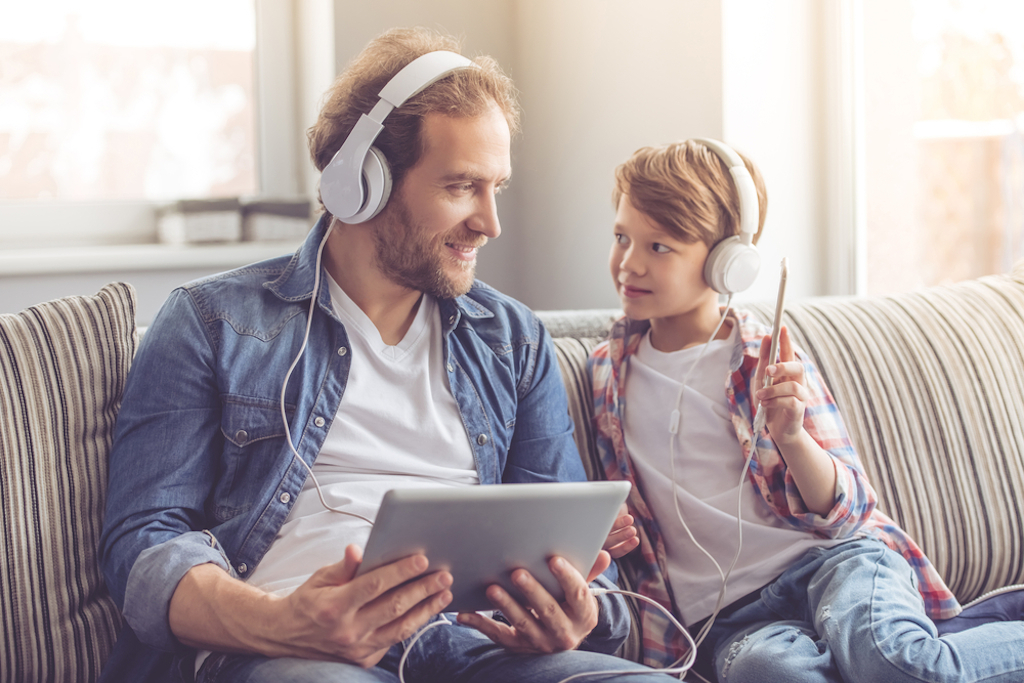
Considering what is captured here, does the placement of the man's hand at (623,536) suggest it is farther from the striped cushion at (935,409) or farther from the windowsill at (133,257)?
the windowsill at (133,257)

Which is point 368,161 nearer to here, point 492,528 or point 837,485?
point 492,528

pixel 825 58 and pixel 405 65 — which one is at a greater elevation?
pixel 825 58

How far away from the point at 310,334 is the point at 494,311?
0.26 m

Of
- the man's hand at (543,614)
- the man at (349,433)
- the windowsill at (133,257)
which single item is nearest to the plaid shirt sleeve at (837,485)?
the man at (349,433)

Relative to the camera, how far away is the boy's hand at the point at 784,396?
113cm

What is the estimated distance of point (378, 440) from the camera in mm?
1078

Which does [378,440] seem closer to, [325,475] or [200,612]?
[325,475]

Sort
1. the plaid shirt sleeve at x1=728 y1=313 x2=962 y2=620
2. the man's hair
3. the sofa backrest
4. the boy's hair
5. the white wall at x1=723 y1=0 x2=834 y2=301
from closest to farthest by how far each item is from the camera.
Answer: the man's hair < the plaid shirt sleeve at x1=728 y1=313 x2=962 y2=620 < the boy's hair < the sofa backrest < the white wall at x1=723 y1=0 x2=834 y2=301

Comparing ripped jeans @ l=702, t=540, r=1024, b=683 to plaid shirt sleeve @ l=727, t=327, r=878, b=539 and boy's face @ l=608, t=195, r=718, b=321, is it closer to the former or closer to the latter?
plaid shirt sleeve @ l=727, t=327, r=878, b=539

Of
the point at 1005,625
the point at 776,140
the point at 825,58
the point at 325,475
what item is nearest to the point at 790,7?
the point at 825,58

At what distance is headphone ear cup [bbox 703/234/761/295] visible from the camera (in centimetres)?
129

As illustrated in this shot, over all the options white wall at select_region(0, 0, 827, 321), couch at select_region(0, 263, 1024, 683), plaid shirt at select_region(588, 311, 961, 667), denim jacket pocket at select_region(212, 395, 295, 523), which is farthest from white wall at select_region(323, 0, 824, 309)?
denim jacket pocket at select_region(212, 395, 295, 523)

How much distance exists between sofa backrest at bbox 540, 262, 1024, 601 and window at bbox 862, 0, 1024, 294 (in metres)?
0.41

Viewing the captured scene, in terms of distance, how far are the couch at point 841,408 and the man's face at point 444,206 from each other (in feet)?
1.19
